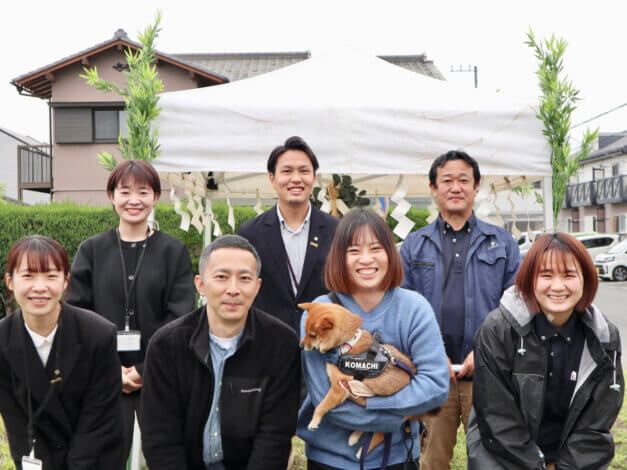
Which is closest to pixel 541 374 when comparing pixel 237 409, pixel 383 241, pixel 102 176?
pixel 383 241

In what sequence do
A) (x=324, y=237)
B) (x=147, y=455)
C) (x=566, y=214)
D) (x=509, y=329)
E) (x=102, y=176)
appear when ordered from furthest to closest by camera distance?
1. (x=566, y=214)
2. (x=102, y=176)
3. (x=324, y=237)
4. (x=509, y=329)
5. (x=147, y=455)

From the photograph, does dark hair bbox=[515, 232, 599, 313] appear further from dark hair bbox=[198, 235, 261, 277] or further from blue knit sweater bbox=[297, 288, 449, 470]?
dark hair bbox=[198, 235, 261, 277]

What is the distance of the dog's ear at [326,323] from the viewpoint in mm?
1885

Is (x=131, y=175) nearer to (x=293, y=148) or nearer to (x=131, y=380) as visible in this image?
(x=293, y=148)

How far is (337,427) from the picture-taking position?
202cm

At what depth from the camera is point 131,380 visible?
2547 millimetres

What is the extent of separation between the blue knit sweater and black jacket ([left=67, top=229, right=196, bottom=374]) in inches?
35.6

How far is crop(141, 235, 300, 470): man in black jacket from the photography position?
6.64 ft

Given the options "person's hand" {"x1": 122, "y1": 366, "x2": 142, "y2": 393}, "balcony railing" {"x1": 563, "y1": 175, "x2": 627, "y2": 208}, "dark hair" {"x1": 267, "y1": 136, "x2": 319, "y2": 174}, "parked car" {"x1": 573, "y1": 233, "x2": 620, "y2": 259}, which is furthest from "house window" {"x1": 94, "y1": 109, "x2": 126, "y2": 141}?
"balcony railing" {"x1": 563, "y1": 175, "x2": 627, "y2": 208}

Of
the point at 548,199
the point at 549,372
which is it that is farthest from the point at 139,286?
the point at 548,199

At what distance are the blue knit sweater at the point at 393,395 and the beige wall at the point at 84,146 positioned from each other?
1295 centimetres

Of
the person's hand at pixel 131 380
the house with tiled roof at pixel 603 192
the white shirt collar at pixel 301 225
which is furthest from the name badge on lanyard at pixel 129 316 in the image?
the house with tiled roof at pixel 603 192

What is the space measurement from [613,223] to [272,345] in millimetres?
36506

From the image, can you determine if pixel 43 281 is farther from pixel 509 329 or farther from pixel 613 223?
pixel 613 223
